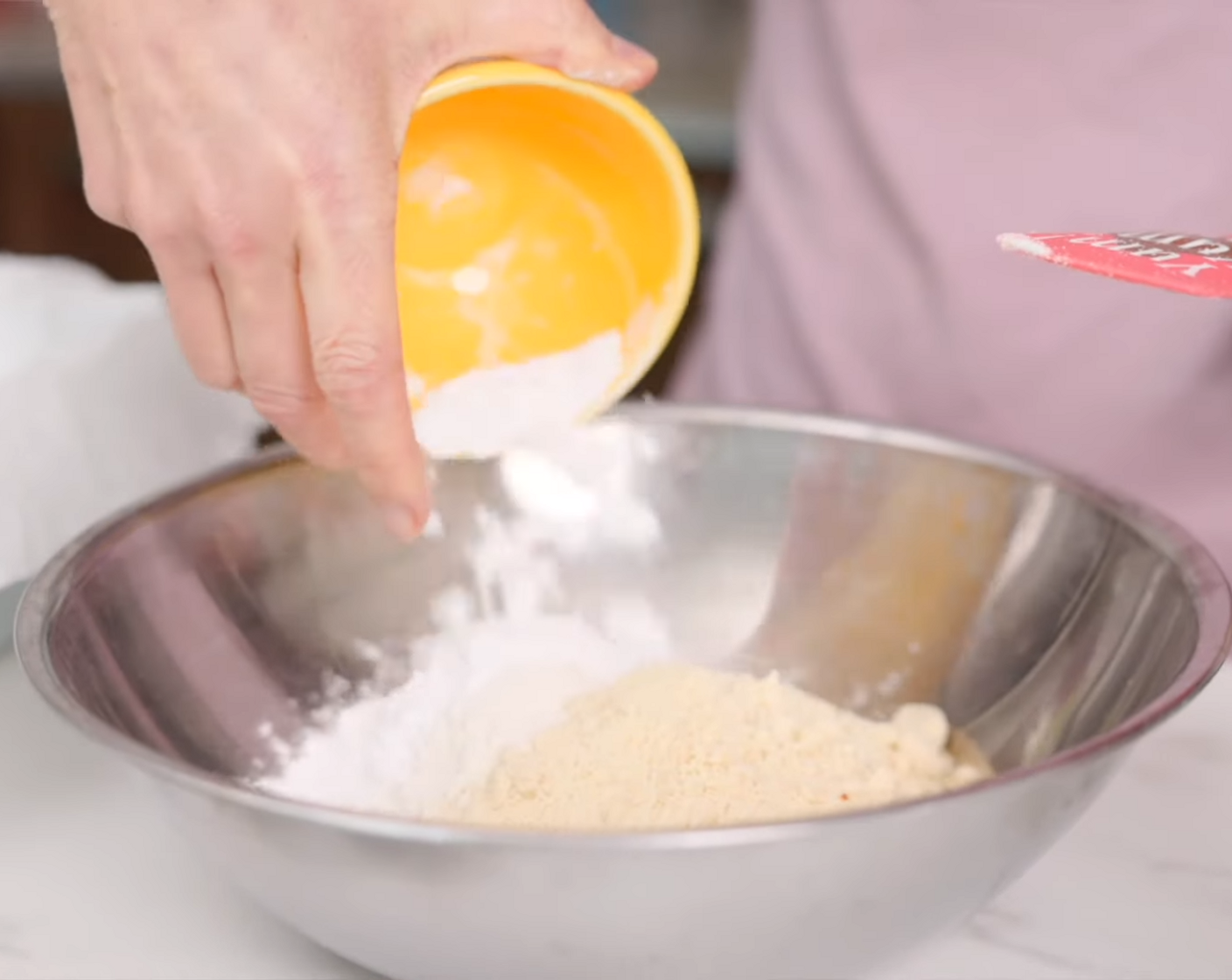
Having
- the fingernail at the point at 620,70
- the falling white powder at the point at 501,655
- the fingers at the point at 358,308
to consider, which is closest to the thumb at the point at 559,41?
the fingernail at the point at 620,70

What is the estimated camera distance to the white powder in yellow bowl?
1.86 ft

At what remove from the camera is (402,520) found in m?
0.59

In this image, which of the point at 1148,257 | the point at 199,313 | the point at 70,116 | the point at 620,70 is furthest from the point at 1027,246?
the point at 70,116

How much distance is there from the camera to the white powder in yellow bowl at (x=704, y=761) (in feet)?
1.86

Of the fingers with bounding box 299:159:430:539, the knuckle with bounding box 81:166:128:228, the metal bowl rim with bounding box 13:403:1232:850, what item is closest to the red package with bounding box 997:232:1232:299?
the metal bowl rim with bounding box 13:403:1232:850

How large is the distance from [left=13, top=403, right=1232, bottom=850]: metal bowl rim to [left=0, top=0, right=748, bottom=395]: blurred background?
A: 113 centimetres

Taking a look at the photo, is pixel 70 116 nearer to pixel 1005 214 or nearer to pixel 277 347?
pixel 1005 214

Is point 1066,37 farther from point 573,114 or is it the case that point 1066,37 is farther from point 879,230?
point 573,114

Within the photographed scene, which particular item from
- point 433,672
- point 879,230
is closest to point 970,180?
point 879,230

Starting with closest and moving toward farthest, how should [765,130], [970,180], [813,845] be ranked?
[813,845] → [970,180] → [765,130]

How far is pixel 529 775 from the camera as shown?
1.99 ft

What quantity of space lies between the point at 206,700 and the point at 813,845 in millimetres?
318

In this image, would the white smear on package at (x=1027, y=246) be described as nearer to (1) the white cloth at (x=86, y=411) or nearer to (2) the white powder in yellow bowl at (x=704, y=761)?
(2) the white powder in yellow bowl at (x=704, y=761)

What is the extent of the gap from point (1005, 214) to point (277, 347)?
48 centimetres
